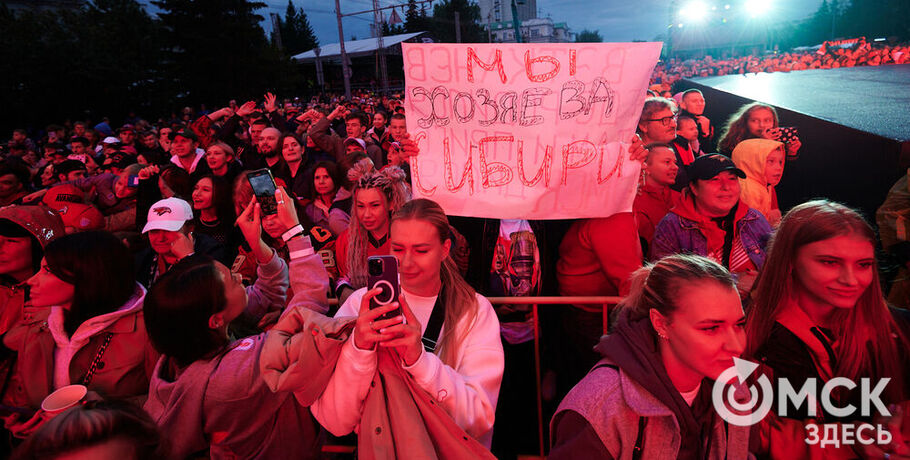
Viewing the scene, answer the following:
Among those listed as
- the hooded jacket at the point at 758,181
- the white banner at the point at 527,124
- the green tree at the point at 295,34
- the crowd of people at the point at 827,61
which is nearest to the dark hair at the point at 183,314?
the white banner at the point at 527,124

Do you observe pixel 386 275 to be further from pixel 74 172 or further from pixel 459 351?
pixel 74 172

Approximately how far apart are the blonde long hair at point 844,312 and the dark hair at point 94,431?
2442 millimetres

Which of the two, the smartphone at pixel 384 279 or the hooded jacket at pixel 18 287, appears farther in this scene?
the hooded jacket at pixel 18 287

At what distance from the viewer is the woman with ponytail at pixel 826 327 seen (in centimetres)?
203

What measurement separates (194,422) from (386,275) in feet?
3.48

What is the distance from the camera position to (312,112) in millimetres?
8953

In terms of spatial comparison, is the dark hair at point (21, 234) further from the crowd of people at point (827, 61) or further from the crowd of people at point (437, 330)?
the crowd of people at point (827, 61)

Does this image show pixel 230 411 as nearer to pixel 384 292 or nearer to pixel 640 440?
pixel 384 292

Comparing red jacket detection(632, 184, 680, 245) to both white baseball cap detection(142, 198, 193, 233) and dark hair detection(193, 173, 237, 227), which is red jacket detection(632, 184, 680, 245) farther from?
dark hair detection(193, 173, 237, 227)

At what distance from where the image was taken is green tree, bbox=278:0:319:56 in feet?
241

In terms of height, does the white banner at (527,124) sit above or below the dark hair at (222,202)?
above

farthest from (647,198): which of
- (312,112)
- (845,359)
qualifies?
(312,112)

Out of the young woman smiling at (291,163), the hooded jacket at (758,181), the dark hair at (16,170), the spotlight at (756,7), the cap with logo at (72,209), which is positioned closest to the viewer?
the hooded jacket at (758,181)

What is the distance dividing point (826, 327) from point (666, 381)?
3.48ft
